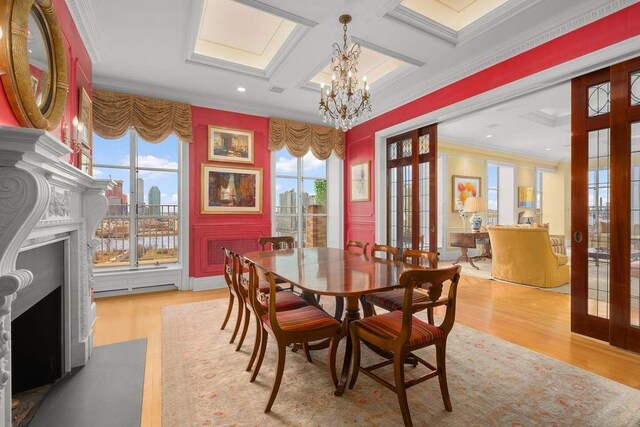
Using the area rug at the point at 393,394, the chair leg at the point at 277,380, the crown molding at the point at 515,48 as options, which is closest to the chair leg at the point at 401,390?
the area rug at the point at 393,394

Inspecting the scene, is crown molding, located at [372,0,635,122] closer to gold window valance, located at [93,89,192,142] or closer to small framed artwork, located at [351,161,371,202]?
small framed artwork, located at [351,161,371,202]

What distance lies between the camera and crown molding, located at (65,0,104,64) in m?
2.61

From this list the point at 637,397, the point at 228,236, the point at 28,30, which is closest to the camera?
the point at 28,30

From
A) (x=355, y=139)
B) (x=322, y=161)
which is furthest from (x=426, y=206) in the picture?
(x=322, y=161)

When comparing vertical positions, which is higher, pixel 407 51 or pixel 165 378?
pixel 407 51

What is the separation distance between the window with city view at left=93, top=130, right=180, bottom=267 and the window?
8.01 m

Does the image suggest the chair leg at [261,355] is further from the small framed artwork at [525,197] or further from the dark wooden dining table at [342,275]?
the small framed artwork at [525,197]

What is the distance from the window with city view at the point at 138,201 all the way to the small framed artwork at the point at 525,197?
30.0ft

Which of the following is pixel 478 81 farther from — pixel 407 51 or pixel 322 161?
pixel 322 161

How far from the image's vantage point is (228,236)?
16.5ft

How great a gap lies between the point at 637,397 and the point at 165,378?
10.4ft

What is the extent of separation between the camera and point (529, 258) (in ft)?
15.9

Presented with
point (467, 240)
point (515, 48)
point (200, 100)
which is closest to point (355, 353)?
point (515, 48)

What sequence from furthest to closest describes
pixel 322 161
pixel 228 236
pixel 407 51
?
1. pixel 322 161
2. pixel 228 236
3. pixel 407 51
